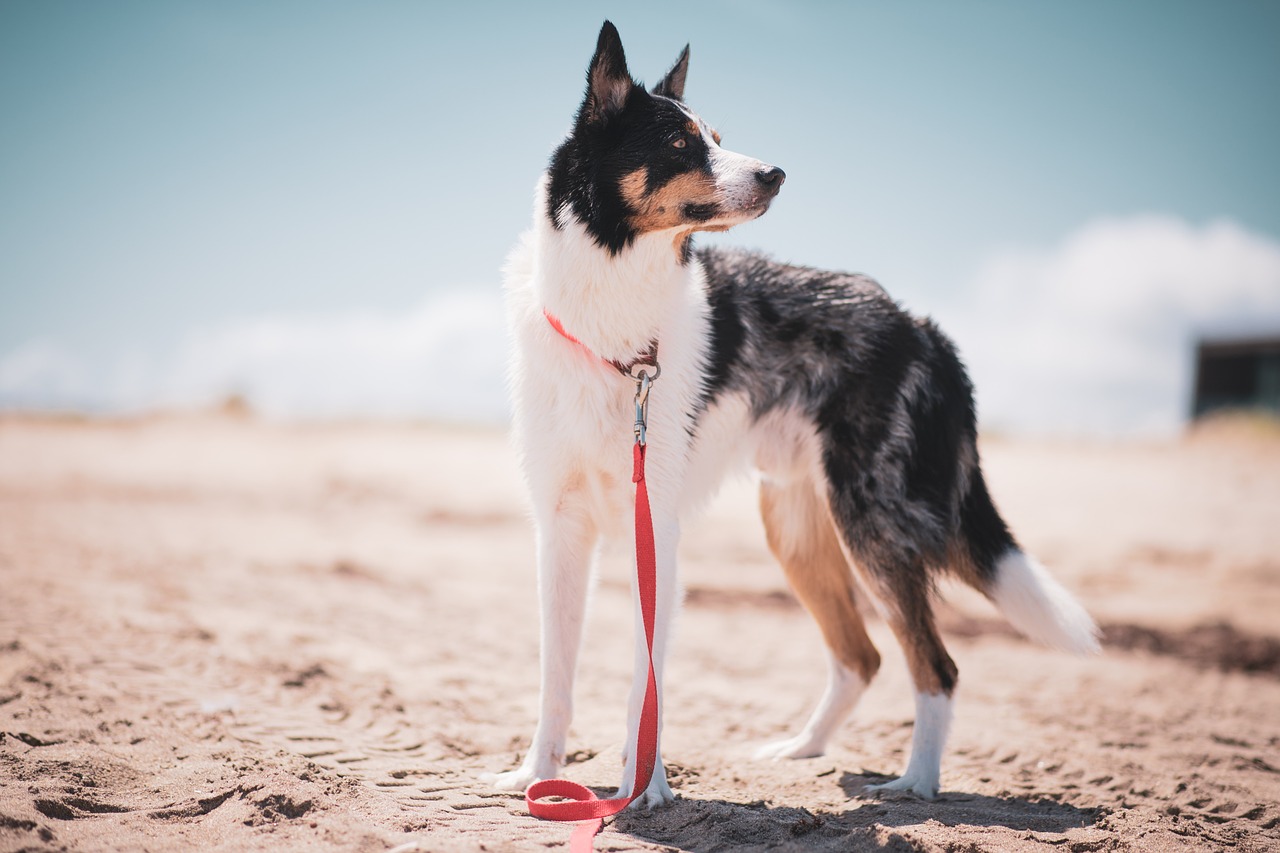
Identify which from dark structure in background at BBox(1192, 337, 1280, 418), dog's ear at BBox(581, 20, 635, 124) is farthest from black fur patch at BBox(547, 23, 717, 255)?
dark structure in background at BBox(1192, 337, 1280, 418)

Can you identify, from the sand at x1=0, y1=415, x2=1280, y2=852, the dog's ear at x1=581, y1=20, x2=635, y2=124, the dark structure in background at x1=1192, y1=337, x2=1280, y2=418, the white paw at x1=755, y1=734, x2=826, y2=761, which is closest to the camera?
the sand at x1=0, y1=415, x2=1280, y2=852

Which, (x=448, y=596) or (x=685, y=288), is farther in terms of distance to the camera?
(x=448, y=596)

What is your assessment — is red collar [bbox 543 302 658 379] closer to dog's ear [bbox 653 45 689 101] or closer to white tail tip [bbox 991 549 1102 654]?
dog's ear [bbox 653 45 689 101]

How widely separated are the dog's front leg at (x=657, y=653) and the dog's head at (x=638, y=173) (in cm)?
114

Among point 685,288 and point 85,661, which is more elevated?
point 685,288

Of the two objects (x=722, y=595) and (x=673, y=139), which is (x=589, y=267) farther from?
(x=722, y=595)

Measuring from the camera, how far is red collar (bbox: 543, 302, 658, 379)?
3250mm

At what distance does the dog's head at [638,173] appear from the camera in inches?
122

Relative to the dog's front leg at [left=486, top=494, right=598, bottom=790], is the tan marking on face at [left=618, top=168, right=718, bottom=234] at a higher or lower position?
higher

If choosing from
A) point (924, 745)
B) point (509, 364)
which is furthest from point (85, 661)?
point (924, 745)

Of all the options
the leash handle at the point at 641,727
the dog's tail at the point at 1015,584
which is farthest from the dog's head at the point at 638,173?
the dog's tail at the point at 1015,584

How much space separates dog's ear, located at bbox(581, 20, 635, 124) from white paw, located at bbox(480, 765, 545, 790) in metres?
2.56

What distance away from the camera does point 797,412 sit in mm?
3838

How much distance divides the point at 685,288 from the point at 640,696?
1626 mm
